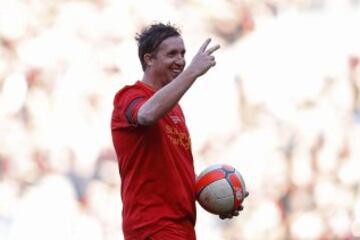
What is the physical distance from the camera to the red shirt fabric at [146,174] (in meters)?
4.77

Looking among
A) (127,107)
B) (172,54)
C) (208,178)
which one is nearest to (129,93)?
(127,107)

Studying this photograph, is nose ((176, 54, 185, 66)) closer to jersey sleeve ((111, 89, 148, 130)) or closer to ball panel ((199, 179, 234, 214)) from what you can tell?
jersey sleeve ((111, 89, 148, 130))

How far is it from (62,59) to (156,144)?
15.8 ft

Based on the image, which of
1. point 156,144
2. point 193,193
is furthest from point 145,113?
point 193,193

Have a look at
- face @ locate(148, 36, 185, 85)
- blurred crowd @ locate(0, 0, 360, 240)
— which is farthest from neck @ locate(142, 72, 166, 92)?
blurred crowd @ locate(0, 0, 360, 240)

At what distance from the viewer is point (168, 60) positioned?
4.96 metres

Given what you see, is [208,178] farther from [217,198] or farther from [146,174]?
[146,174]

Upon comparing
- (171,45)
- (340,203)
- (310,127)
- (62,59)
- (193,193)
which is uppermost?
(62,59)

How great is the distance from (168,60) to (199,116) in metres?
4.52

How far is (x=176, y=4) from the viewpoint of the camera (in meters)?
9.55

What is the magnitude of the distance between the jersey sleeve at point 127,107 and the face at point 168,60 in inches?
8.9

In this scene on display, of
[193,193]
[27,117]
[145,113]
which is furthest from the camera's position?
[27,117]

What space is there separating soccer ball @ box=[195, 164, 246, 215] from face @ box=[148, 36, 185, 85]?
53cm

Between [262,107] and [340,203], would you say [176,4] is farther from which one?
[340,203]
